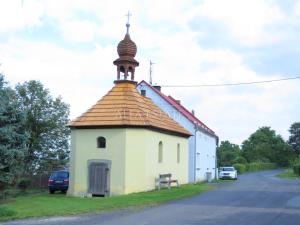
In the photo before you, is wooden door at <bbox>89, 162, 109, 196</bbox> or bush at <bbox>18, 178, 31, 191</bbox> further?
bush at <bbox>18, 178, 31, 191</bbox>

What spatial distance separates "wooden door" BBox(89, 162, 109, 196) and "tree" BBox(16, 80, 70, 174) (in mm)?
22156

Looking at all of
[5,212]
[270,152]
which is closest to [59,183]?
[5,212]

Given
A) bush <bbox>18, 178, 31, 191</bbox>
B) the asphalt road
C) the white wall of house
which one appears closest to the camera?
the asphalt road

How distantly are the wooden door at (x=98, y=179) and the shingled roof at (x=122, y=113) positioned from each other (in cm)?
238

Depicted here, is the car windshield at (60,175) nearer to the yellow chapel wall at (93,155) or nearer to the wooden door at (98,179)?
the yellow chapel wall at (93,155)

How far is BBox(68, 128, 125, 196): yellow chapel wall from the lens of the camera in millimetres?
29641

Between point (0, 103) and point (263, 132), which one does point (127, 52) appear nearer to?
point (0, 103)

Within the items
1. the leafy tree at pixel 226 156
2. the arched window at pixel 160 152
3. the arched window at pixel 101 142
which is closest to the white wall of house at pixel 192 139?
→ the arched window at pixel 160 152

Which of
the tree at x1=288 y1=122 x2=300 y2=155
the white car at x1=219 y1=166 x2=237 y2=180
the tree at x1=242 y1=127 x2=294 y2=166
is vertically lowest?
the white car at x1=219 y1=166 x2=237 y2=180

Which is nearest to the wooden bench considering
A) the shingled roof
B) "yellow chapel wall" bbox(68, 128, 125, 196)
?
the shingled roof

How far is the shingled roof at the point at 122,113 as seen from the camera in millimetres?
30391

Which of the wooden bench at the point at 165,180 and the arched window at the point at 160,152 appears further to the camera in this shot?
the arched window at the point at 160,152

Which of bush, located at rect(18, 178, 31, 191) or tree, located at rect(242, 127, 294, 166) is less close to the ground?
tree, located at rect(242, 127, 294, 166)

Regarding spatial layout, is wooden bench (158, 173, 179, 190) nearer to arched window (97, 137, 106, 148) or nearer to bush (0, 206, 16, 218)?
arched window (97, 137, 106, 148)
